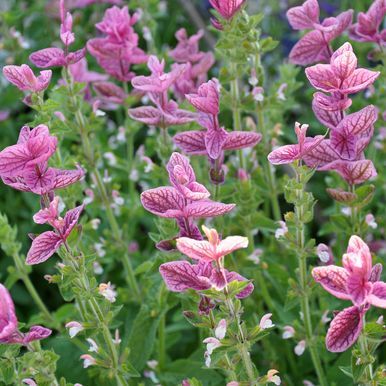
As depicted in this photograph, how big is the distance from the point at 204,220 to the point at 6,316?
578mm

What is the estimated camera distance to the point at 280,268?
1.47m

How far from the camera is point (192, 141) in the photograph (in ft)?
3.65

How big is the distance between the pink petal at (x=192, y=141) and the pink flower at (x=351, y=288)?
340 millimetres

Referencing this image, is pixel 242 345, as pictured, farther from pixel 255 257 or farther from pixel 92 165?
pixel 92 165

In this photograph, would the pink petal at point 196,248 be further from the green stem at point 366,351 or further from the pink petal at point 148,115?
the pink petal at point 148,115

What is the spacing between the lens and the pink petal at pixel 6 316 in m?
0.88

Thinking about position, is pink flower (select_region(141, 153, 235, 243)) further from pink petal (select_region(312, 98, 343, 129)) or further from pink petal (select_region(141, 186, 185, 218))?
pink petal (select_region(312, 98, 343, 129))

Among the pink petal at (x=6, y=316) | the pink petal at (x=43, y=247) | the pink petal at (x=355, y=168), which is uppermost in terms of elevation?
the pink petal at (x=43, y=247)

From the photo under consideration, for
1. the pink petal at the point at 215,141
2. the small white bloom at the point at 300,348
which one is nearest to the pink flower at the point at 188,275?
the pink petal at the point at 215,141

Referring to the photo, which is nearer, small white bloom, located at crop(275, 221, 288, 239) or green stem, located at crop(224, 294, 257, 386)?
green stem, located at crop(224, 294, 257, 386)

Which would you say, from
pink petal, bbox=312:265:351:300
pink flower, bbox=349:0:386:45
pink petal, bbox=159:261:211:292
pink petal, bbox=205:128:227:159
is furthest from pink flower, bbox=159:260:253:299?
pink flower, bbox=349:0:386:45

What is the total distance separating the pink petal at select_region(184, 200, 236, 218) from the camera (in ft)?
2.85

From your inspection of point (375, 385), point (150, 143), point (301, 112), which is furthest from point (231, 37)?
point (301, 112)

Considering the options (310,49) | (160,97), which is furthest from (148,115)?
A: (310,49)
